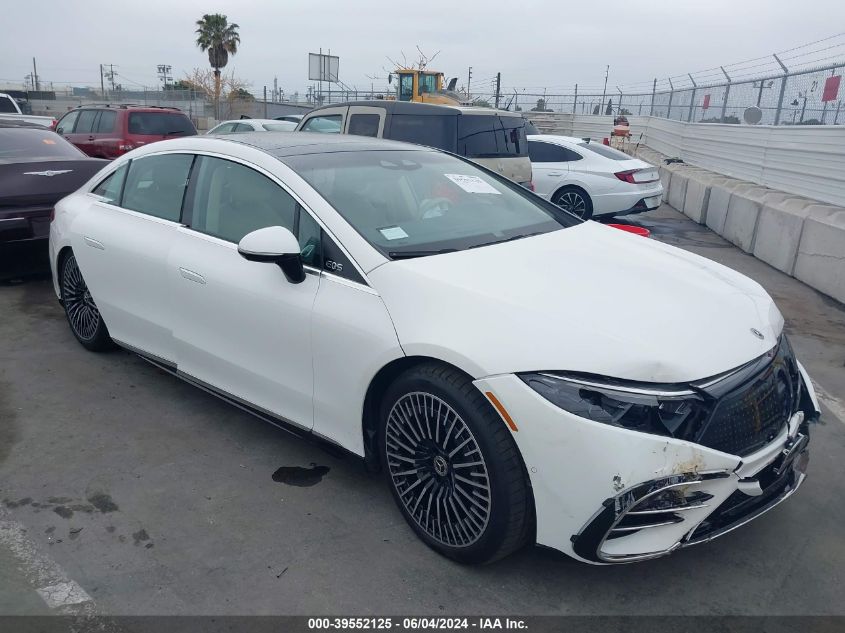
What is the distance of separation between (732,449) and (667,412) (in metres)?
0.32

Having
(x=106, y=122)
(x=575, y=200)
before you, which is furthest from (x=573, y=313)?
(x=106, y=122)

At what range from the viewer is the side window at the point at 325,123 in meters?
8.17

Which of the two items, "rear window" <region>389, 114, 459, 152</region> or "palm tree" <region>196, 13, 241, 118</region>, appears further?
"palm tree" <region>196, 13, 241, 118</region>

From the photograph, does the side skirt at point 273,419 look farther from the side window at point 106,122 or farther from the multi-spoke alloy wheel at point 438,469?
the side window at point 106,122

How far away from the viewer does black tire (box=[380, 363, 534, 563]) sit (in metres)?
2.52

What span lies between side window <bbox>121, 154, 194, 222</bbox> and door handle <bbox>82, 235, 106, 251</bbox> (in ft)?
0.95

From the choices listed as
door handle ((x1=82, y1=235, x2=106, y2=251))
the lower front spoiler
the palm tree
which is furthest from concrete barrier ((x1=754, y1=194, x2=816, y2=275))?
the palm tree

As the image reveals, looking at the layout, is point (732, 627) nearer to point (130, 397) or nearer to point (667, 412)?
point (667, 412)

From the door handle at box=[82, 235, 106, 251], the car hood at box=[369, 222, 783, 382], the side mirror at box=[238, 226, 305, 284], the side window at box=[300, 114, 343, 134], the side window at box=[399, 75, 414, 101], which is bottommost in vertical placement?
the door handle at box=[82, 235, 106, 251]

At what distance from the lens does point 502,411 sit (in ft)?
8.09

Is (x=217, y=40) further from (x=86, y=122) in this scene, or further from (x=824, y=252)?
(x=824, y=252)

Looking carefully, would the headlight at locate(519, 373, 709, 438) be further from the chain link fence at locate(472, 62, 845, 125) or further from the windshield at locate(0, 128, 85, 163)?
the chain link fence at locate(472, 62, 845, 125)

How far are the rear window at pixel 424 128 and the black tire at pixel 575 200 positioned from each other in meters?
4.06

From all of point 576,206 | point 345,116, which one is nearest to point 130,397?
point 345,116
